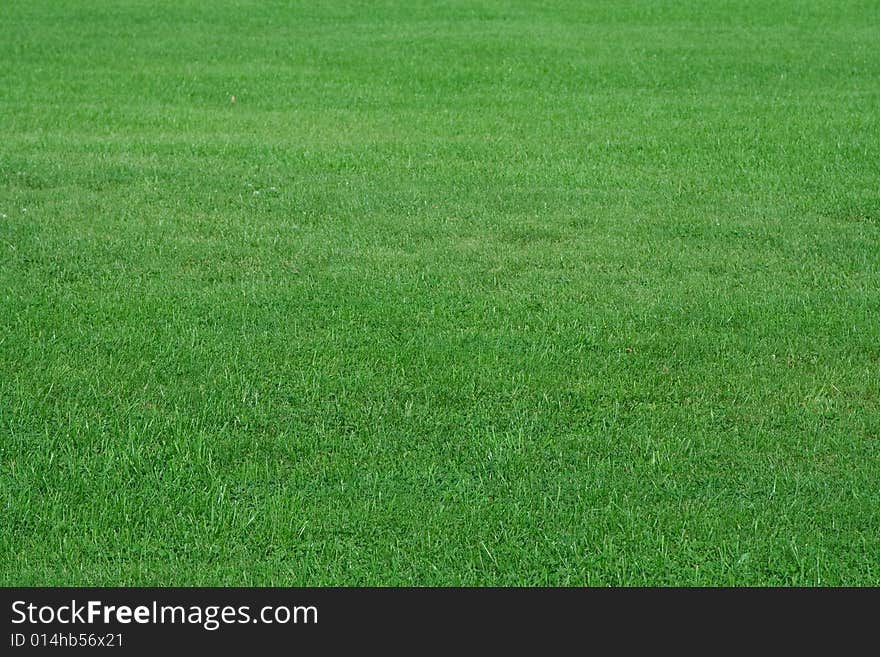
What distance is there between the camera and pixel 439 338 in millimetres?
5422

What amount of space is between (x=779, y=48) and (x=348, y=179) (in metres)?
7.69

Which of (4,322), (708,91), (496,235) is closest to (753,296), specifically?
(496,235)

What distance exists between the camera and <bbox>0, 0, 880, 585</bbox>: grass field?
391cm

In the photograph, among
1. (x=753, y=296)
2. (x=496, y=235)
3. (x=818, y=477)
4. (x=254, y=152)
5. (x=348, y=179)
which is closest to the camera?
(x=818, y=477)

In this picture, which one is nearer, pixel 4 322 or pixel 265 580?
pixel 265 580

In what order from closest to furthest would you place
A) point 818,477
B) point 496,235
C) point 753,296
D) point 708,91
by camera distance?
point 818,477 < point 753,296 < point 496,235 < point 708,91

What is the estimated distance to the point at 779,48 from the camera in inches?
537

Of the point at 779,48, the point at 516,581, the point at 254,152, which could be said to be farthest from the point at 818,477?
the point at 779,48

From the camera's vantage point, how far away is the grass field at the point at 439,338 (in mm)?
3912

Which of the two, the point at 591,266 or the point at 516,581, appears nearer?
the point at 516,581

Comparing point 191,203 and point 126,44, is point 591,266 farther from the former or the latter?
point 126,44

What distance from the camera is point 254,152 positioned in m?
8.81

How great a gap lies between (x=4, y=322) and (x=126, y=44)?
30.5 ft

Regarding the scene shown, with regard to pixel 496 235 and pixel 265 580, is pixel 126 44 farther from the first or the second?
pixel 265 580
